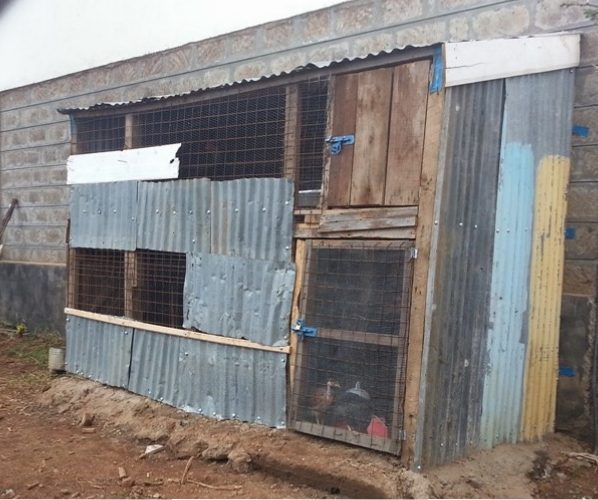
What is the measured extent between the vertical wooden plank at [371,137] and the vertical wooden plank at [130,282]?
2663mm

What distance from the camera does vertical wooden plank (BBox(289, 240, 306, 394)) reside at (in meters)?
4.29

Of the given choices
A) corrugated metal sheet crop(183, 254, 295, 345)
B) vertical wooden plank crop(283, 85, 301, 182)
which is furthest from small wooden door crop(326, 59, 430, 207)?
corrugated metal sheet crop(183, 254, 295, 345)

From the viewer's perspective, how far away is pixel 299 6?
591 cm

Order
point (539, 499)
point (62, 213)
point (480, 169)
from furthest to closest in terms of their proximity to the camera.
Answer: point (62, 213) → point (480, 169) → point (539, 499)

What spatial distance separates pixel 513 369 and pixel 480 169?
1.47 metres

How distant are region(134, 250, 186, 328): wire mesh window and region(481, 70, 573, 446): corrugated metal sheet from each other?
3.06m

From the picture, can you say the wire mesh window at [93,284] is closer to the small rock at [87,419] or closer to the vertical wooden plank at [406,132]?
the small rock at [87,419]

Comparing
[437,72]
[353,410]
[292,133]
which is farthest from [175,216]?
[437,72]

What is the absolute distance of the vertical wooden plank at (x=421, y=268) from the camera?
364 centimetres

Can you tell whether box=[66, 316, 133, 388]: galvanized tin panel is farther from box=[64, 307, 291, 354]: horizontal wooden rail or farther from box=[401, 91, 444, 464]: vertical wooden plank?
box=[401, 91, 444, 464]: vertical wooden plank

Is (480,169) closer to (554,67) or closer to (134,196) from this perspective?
(554,67)

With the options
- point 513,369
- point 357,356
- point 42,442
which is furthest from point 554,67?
point 42,442

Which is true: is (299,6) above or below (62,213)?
above

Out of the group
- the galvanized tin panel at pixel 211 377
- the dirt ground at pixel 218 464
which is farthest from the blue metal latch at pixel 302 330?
the dirt ground at pixel 218 464
